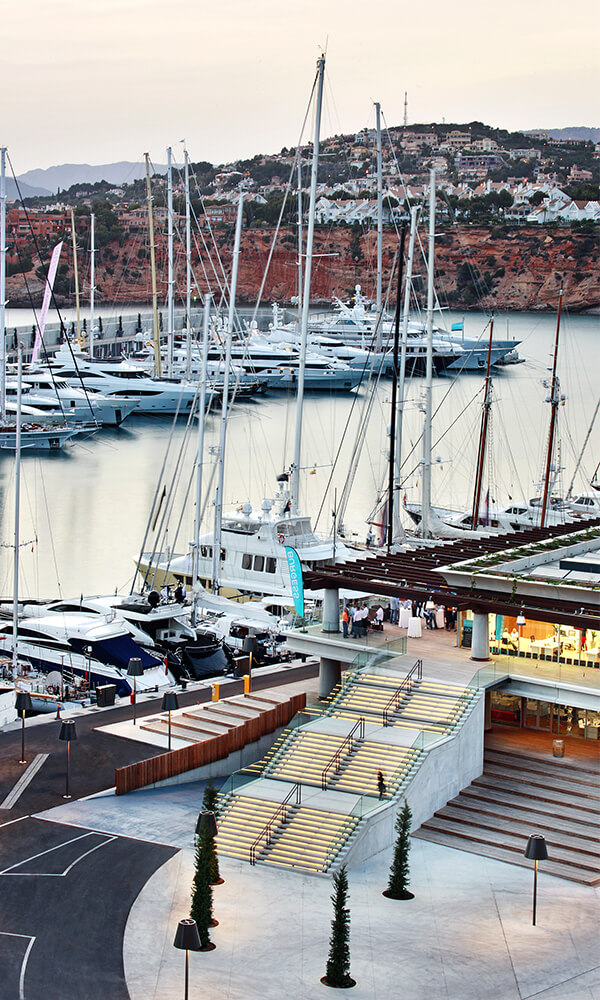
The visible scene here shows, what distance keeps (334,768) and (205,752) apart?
3.50 meters

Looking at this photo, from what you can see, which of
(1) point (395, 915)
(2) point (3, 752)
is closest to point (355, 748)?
(1) point (395, 915)

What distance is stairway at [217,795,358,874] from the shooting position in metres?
26.5

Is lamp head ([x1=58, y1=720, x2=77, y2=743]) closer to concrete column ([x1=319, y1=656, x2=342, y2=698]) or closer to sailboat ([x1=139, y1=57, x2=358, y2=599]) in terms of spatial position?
concrete column ([x1=319, y1=656, x2=342, y2=698])

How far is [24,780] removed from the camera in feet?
97.6

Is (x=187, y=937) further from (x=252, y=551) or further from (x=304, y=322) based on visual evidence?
(x=304, y=322)

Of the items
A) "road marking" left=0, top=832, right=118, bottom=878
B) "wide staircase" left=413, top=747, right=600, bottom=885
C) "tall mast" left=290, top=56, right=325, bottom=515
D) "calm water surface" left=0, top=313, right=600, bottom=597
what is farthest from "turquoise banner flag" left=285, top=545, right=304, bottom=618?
"tall mast" left=290, top=56, right=325, bottom=515

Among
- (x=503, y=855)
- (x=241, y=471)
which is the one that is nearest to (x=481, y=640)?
(x=503, y=855)

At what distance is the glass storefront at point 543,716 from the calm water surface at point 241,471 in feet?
62.0

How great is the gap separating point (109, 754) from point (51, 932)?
8.41 m

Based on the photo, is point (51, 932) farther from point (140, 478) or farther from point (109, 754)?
point (140, 478)

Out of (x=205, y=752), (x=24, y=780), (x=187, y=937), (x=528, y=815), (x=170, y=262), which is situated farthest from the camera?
(x=170, y=262)

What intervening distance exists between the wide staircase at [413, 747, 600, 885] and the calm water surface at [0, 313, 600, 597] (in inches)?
821

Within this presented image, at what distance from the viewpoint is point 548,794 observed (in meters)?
29.1

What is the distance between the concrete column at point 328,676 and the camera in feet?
112
